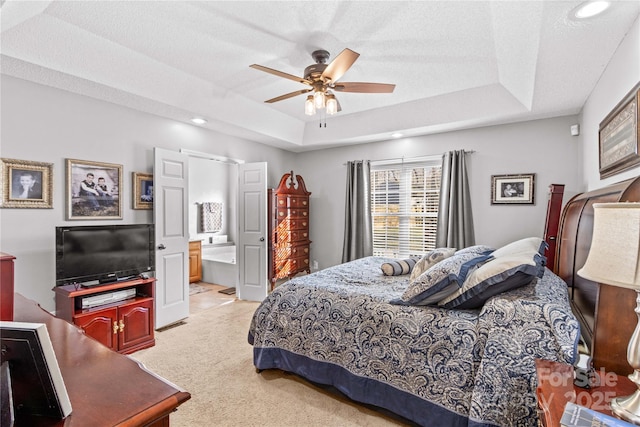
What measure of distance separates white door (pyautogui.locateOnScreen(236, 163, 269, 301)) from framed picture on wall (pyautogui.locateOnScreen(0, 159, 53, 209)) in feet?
7.60

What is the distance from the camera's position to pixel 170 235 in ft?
12.1

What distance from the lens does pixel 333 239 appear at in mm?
5371

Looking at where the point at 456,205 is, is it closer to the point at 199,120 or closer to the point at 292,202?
the point at 292,202

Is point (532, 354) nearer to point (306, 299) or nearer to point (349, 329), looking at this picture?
point (349, 329)

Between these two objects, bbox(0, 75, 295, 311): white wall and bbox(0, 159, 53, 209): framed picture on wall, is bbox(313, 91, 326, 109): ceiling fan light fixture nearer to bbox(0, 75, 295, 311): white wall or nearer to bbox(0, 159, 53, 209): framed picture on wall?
bbox(0, 75, 295, 311): white wall

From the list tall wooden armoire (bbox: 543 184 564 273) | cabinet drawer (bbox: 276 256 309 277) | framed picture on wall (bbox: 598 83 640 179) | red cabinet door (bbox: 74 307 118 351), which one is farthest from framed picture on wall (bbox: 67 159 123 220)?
tall wooden armoire (bbox: 543 184 564 273)

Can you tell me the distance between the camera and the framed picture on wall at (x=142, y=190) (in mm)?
3477

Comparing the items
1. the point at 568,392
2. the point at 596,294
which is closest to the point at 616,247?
the point at 568,392

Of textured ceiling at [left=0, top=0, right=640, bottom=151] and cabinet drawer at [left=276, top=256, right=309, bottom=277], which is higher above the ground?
textured ceiling at [left=0, top=0, right=640, bottom=151]

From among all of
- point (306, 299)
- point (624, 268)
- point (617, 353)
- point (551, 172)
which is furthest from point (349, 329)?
point (551, 172)

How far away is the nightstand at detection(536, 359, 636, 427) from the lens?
3.42ft

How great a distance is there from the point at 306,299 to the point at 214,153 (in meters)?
2.82

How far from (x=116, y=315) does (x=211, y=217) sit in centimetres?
370

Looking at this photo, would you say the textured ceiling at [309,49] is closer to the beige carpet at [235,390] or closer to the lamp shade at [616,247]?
the lamp shade at [616,247]
